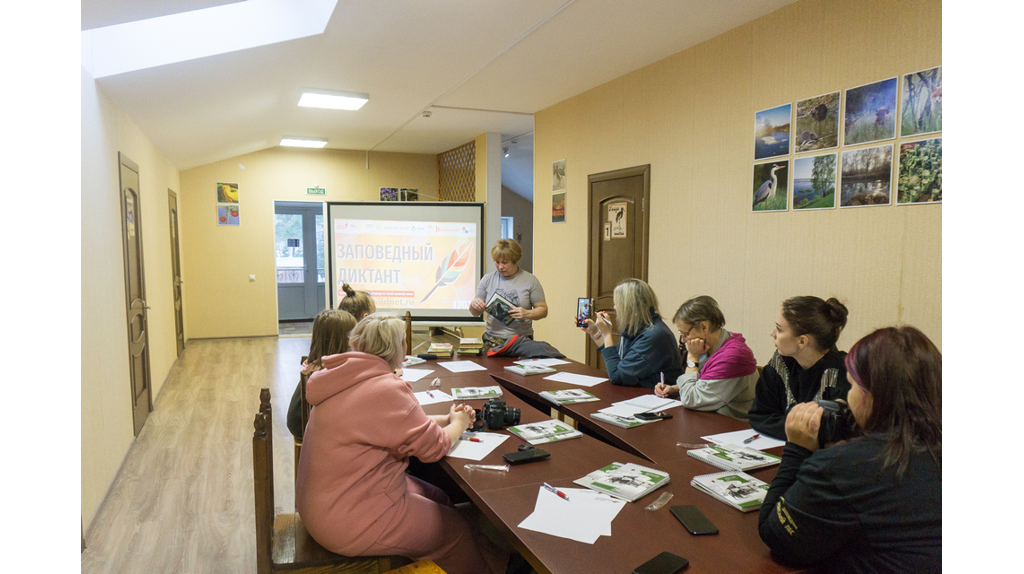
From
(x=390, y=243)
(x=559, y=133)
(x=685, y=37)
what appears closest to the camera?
(x=685, y=37)

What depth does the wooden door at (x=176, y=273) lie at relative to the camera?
22.9 feet

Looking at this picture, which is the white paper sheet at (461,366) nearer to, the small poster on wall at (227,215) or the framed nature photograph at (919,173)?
the framed nature photograph at (919,173)

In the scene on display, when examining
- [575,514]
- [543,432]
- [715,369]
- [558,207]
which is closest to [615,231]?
[558,207]

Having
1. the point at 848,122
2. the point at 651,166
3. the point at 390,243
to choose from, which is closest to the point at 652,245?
the point at 651,166

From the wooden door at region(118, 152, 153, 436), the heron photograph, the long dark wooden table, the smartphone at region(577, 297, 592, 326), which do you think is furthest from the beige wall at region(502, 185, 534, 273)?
the long dark wooden table

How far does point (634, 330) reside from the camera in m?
3.03

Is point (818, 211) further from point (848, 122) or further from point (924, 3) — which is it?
point (924, 3)

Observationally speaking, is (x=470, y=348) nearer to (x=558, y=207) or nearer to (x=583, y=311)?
(x=583, y=311)

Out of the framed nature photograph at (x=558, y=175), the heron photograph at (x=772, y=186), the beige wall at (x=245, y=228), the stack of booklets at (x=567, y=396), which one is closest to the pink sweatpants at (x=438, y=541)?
the stack of booklets at (x=567, y=396)

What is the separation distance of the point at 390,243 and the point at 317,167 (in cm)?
306

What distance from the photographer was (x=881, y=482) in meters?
1.16

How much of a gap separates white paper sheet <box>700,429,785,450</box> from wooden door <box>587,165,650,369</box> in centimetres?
256

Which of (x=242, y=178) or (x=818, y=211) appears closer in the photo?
(x=818, y=211)

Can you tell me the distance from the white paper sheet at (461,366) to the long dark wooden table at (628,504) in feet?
2.44
